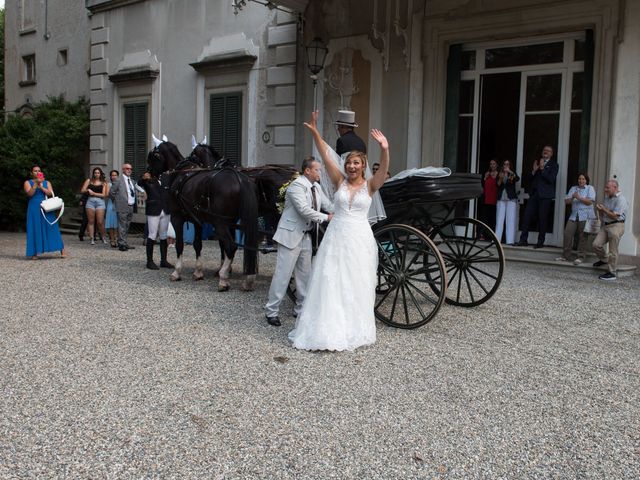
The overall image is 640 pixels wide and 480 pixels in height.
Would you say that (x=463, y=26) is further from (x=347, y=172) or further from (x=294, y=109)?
(x=347, y=172)

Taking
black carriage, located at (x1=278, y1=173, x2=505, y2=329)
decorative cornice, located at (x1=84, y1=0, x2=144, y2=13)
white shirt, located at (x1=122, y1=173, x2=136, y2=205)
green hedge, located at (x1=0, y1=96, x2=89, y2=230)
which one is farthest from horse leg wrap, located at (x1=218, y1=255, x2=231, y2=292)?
green hedge, located at (x1=0, y1=96, x2=89, y2=230)

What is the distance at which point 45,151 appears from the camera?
18.7m

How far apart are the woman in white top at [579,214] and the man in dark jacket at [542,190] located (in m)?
0.48

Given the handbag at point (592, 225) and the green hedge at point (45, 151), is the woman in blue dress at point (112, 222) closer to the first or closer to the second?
the green hedge at point (45, 151)

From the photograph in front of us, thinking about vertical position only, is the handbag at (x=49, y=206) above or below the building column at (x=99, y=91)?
below

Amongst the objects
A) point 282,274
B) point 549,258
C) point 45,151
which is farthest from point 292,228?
point 45,151

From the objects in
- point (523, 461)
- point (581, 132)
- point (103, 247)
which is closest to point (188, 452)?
point (523, 461)

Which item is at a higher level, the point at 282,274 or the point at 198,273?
the point at 282,274

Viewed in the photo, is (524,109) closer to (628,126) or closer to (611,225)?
(628,126)

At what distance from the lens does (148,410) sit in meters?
3.93

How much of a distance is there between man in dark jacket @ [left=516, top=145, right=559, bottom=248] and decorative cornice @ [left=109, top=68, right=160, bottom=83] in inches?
411

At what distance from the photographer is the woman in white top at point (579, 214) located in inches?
393

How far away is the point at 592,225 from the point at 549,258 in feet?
2.87

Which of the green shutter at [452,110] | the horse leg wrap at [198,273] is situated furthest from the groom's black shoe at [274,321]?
the green shutter at [452,110]
